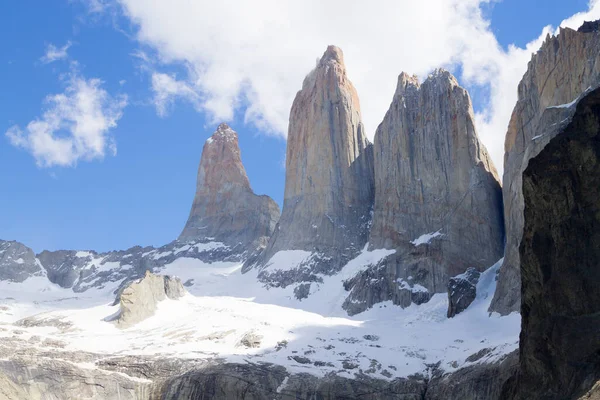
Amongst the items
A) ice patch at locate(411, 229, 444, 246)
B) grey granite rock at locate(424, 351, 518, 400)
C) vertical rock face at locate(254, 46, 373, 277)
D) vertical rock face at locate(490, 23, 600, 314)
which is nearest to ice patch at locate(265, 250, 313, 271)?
vertical rock face at locate(254, 46, 373, 277)

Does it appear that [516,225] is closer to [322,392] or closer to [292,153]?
[322,392]

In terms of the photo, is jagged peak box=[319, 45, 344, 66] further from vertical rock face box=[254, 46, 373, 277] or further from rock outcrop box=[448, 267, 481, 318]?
rock outcrop box=[448, 267, 481, 318]

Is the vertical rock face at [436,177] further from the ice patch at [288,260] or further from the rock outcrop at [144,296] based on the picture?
the rock outcrop at [144,296]

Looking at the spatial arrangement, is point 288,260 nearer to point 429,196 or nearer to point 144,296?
point 429,196

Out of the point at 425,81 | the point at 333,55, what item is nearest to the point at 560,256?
the point at 425,81

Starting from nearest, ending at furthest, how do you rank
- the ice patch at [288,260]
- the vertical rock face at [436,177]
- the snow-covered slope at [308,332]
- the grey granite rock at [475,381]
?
the grey granite rock at [475,381], the snow-covered slope at [308,332], the vertical rock face at [436,177], the ice patch at [288,260]

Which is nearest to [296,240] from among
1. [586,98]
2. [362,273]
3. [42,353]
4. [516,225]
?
[362,273]

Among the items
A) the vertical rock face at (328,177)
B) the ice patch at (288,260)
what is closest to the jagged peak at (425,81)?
the vertical rock face at (328,177)
